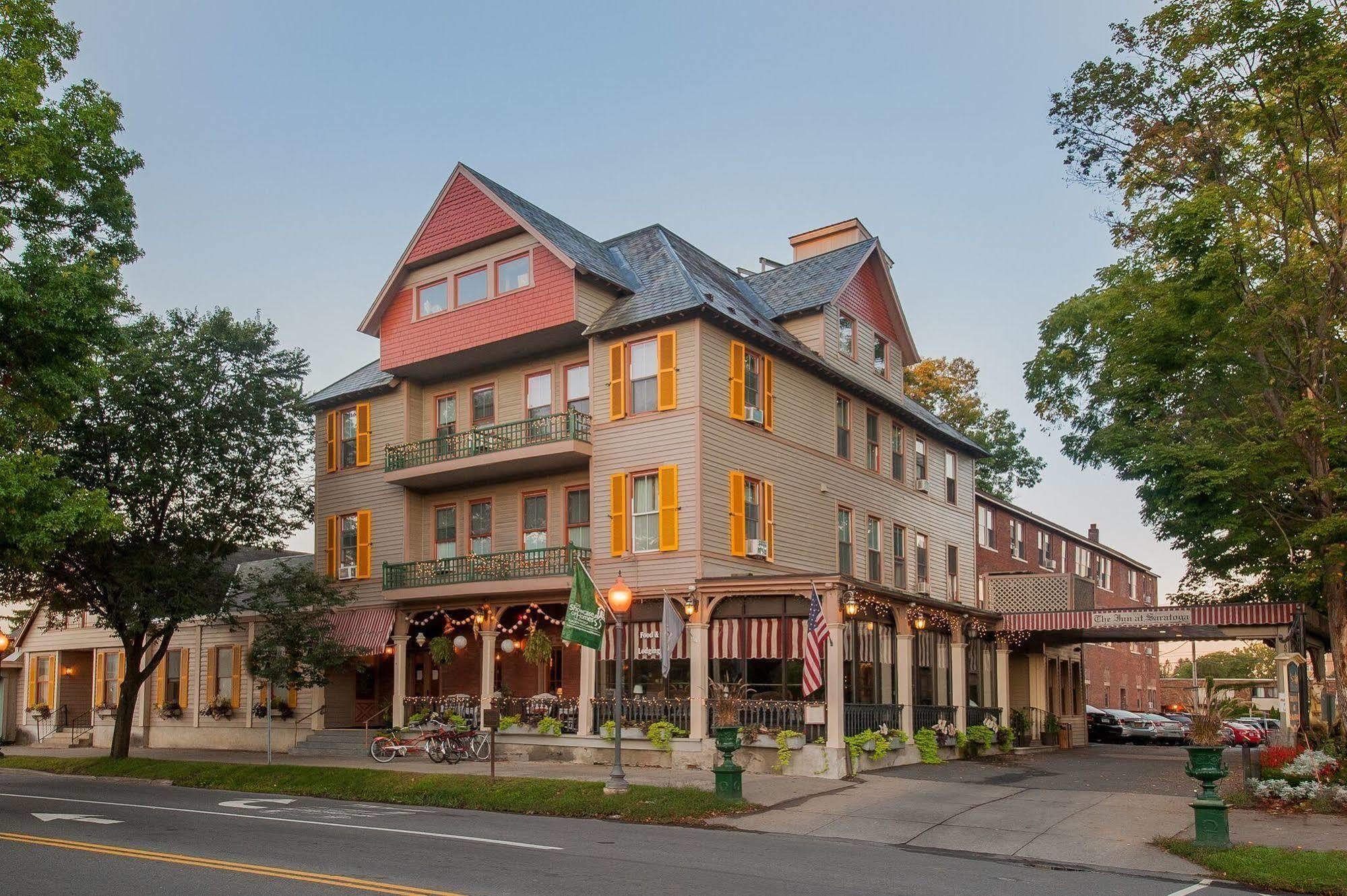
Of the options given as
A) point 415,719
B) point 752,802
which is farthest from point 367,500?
point 752,802

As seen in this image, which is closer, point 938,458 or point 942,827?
point 942,827

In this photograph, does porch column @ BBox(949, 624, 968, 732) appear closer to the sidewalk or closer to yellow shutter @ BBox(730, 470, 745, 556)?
yellow shutter @ BBox(730, 470, 745, 556)

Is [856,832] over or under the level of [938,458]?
under

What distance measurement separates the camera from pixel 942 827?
16656mm

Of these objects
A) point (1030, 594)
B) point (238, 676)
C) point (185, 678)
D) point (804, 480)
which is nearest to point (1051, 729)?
point (1030, 594)

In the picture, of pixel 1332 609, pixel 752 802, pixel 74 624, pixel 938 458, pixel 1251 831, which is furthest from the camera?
pixel 74 624

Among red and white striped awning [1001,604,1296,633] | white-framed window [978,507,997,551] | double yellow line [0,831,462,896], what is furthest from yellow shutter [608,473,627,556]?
white-framed window [978,507,997,551]

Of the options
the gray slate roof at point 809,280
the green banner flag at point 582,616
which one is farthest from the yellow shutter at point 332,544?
the green banner flag at point 582,616

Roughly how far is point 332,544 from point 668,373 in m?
12.2

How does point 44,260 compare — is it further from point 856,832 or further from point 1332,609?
point 1332,609

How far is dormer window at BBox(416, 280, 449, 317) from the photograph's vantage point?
29.7 meters

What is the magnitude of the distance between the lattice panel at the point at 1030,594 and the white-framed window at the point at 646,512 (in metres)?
13.9

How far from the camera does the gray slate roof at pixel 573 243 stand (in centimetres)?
2720

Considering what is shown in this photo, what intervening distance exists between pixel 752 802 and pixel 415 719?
12.6 metres
